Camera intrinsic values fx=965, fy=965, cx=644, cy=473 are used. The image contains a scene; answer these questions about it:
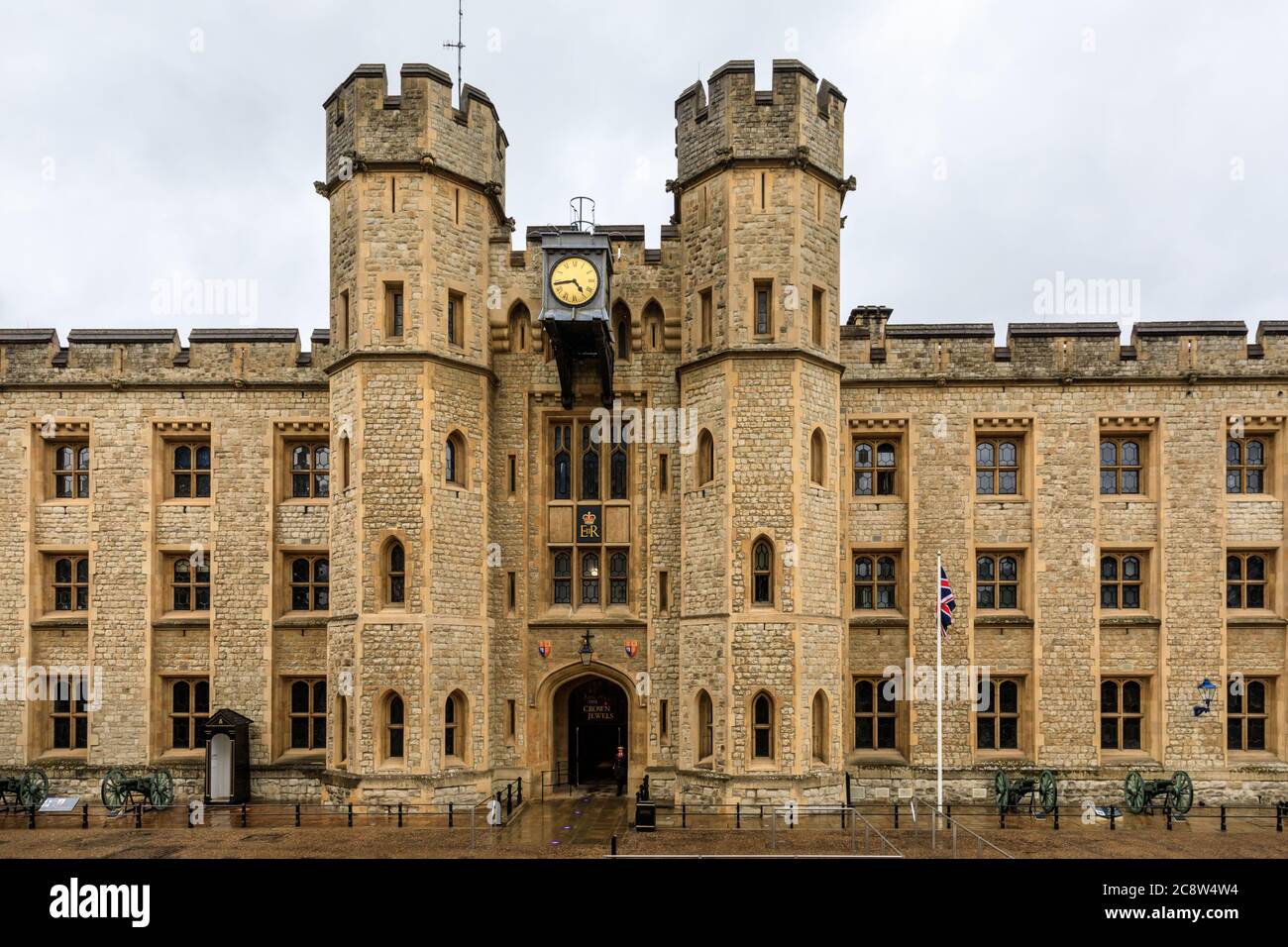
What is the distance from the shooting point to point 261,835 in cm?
1781

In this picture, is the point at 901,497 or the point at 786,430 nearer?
the point at 786,430

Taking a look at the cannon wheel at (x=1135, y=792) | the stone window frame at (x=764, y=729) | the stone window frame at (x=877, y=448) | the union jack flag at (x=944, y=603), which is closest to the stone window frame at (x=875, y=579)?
the stone window frame at (x=877, y=448)

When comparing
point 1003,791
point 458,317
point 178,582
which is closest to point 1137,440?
point 1003,791

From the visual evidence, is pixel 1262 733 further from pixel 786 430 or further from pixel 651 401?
pixel 651 401

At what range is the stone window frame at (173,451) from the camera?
22531 mm

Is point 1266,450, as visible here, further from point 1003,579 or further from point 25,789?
point 25,789

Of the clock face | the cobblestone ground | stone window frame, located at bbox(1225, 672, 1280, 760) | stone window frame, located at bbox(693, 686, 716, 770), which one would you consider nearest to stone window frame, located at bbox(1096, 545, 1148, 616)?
stone window frame, located at bbox(1225, 672, 1280, 760)

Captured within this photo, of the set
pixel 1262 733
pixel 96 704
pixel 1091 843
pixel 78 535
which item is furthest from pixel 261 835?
pixel 1262 733

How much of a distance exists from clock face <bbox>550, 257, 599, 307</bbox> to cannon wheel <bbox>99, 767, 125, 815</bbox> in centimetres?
1385

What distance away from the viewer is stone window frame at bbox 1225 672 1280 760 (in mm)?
21781

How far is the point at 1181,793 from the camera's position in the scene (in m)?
19.8

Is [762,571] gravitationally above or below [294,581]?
above

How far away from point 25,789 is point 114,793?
2.11 m

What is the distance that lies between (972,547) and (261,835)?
15.9 meters
